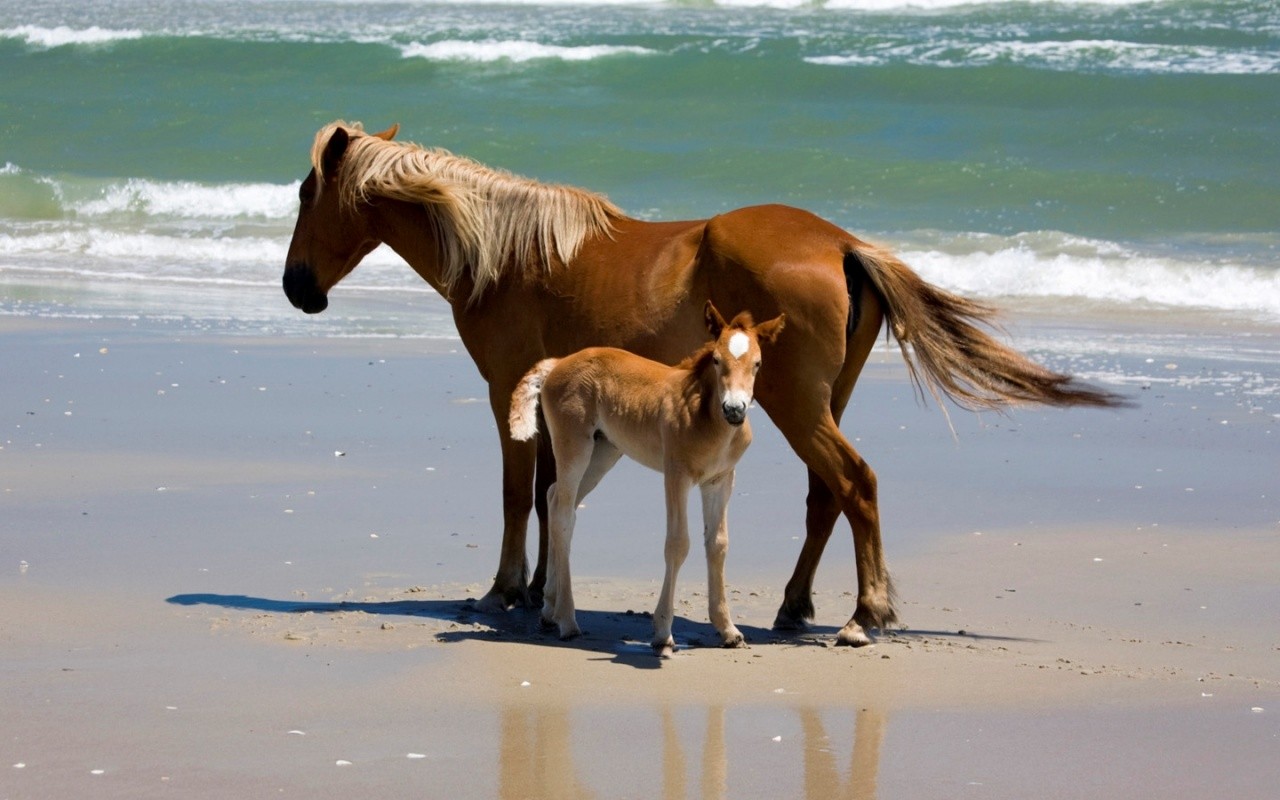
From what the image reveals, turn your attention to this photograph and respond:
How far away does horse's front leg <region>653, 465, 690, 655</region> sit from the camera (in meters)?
5.62

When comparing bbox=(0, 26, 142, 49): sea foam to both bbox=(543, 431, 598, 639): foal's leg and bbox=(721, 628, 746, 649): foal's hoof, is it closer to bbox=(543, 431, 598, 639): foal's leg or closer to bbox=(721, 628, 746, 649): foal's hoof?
bbox=(543, 431, 598, 639): foal's leg

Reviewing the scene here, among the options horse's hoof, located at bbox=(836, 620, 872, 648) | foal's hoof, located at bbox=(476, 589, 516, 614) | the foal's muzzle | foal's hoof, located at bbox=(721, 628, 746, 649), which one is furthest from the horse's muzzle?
horse's hoof, located at bbox=(836, 620, 872, 648)

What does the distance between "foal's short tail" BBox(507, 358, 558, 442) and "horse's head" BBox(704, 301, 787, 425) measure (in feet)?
2.75

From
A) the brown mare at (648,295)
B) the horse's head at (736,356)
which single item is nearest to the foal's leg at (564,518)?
the brown mare at (648,295)

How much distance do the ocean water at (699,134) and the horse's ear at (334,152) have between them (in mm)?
6052

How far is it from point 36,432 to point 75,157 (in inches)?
681

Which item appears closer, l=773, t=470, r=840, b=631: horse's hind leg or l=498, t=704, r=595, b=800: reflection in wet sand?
l=498, t=704, r=595, b=800: reflection in wet sand

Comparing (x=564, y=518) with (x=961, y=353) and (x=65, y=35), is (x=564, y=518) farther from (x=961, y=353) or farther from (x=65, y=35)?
(x=65, y=35)

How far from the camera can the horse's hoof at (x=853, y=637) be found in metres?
5.88

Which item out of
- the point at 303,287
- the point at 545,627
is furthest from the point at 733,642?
the point at 303,287

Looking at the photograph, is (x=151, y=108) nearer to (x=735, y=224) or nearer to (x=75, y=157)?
→ (x=75, y=157)

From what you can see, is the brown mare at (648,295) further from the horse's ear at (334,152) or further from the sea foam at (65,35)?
the sea foam at (65,35)

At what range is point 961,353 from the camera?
6.28 meters

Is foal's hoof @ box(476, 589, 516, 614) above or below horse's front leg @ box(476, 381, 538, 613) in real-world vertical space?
below
